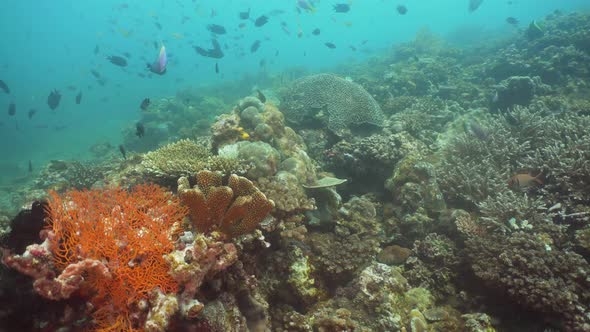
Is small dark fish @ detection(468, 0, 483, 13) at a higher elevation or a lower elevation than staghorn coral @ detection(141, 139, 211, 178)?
higher

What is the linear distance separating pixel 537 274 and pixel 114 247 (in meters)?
5.19

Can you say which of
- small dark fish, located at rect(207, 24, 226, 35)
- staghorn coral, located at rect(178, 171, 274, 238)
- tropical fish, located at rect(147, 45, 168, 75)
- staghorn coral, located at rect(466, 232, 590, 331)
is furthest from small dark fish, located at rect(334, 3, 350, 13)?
staghorn coral, located at rect(178, 171, 274, 238)

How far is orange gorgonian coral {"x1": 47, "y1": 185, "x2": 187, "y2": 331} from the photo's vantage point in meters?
2.67

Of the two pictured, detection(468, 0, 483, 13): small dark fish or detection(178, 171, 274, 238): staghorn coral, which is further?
detection(468, 0, 483, 13): small dark fish

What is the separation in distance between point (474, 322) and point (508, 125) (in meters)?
6.94

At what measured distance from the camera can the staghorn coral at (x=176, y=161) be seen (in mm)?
4949

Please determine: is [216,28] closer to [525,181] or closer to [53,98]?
[53,98]

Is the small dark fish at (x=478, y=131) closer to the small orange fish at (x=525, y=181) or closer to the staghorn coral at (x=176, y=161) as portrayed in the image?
the small orange fish at (x=525, y=181)

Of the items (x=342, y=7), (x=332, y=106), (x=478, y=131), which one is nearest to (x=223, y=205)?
(x=332, y=106)

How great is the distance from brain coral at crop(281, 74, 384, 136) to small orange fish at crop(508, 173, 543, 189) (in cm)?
432

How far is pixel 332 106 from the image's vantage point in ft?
32.8

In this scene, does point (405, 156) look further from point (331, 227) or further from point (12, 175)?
point (12, 175)

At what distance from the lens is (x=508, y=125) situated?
29.2 ft

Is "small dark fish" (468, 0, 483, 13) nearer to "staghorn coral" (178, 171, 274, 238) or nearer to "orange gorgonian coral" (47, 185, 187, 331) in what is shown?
"staghorn coral" (178, 171, 274, 238)
